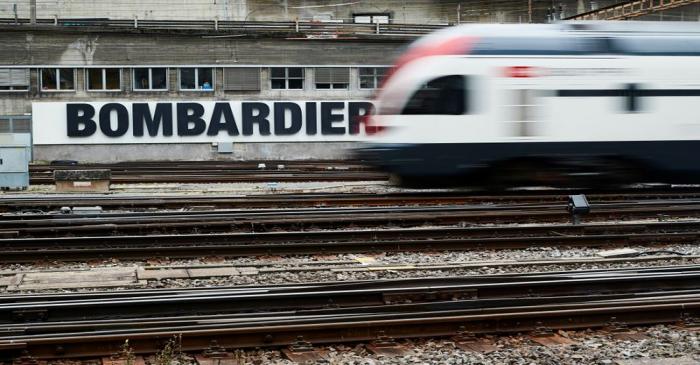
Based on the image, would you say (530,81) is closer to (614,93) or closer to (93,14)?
(614,93)

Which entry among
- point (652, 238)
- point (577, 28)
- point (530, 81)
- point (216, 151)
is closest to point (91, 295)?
point (652, 238)

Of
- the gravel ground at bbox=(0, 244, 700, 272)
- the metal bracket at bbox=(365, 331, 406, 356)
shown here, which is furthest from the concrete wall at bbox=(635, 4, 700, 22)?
the metal bracket at bbox=(365, 331, 406, 356)

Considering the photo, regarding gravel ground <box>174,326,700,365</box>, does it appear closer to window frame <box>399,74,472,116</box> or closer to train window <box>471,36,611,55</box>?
window frame <box>399,74,472,116</box>

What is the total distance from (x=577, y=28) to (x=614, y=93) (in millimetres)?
1388

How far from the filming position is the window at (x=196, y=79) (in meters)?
42.7

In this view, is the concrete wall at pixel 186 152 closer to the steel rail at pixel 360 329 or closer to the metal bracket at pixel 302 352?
the steel rail at pixel 360 329

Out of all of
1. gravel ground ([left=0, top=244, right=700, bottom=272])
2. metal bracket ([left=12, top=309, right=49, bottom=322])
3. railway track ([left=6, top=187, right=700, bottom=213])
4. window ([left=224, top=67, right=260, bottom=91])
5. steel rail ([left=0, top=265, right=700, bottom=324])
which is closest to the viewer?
metal bracket ([left=12, top=309, right=49, bottom=322])

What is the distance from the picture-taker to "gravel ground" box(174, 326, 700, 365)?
739 centimetres

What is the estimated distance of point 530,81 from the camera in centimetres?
1756

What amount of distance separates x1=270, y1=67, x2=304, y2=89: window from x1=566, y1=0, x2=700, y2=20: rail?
583 inches

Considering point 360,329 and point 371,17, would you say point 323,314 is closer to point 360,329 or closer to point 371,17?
point 360,329

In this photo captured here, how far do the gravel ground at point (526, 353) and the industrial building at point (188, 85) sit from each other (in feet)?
111

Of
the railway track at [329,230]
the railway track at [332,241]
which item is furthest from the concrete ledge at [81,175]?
the railway track at [332,241]

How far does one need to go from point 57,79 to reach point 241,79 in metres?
7.97
